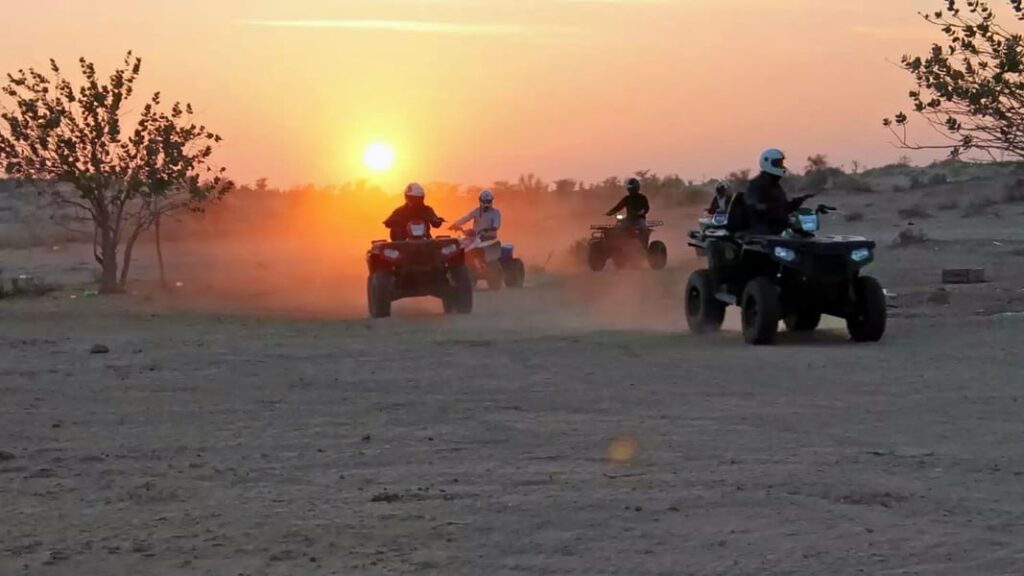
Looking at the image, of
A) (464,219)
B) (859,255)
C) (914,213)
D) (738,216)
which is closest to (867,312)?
(859,255)

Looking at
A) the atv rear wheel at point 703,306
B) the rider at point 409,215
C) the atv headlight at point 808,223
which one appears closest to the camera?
the atv headlight at point 808,223

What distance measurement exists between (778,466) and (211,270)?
3226 cm

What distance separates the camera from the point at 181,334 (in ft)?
54.7

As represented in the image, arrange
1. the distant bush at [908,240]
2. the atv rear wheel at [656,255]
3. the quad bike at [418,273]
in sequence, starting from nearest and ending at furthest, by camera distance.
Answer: the quad bike at [418,273]
the atv rear wheel at [656,255]
the distant bush at [908,240]

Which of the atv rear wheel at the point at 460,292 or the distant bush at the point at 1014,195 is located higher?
the distant bush at the point at 1014,195

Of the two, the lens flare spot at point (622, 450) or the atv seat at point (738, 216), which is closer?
the lens flare spot at point (622, 450)

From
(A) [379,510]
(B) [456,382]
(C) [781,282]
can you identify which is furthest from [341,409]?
(C) [781,282]

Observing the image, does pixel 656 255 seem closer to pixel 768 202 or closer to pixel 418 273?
pixel 418 273

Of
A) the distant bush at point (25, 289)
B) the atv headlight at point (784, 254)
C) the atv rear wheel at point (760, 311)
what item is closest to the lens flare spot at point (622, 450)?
the atv rear wheel at point (760, 311)

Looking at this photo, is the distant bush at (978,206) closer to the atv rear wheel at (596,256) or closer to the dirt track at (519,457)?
the atv rear wheel at (596,256)

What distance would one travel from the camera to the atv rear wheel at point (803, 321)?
15484 millimetres

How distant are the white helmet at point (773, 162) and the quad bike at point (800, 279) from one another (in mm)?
413

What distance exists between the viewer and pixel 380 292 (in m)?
19.0

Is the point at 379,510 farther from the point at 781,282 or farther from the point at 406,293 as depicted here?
the point at 406,293
